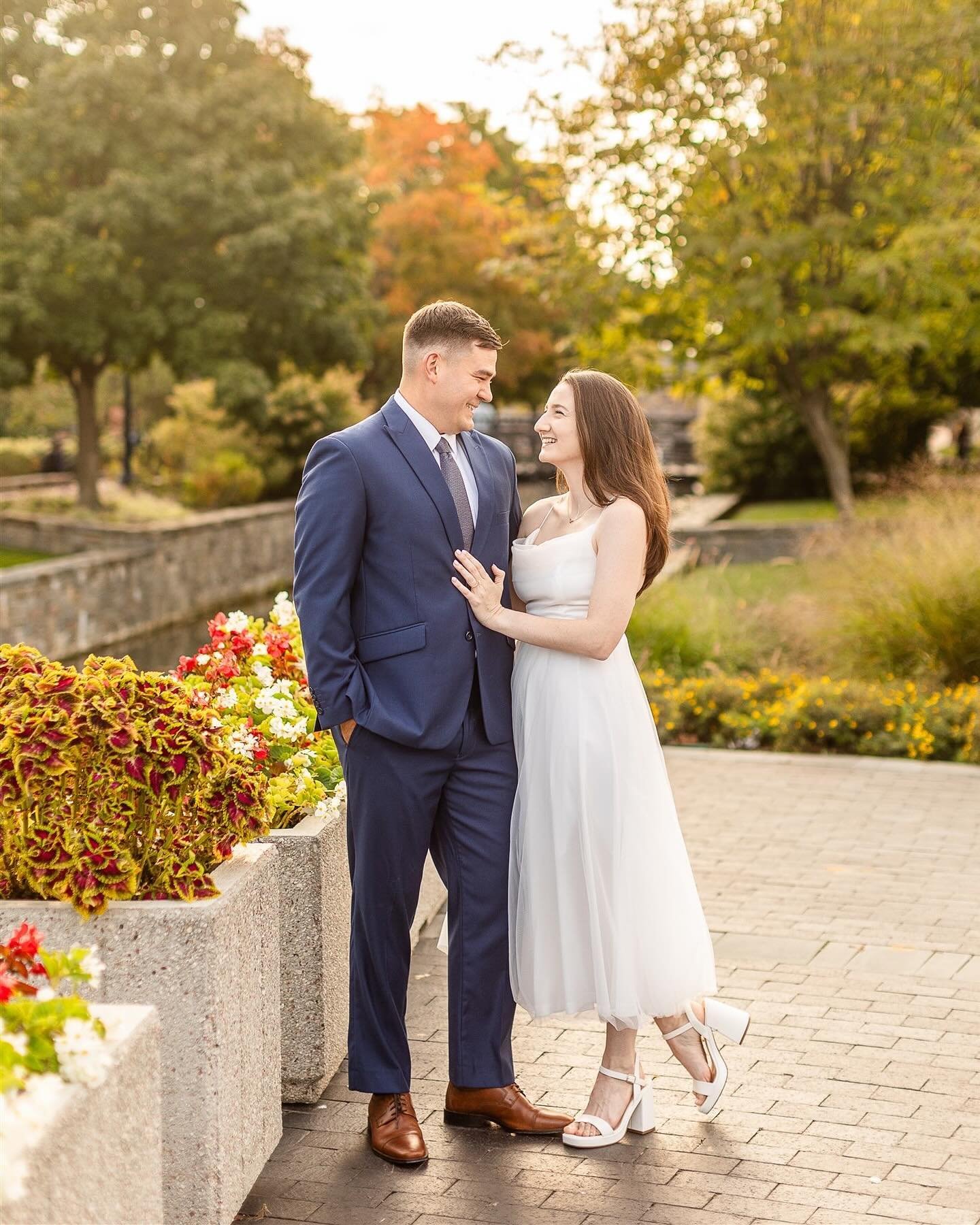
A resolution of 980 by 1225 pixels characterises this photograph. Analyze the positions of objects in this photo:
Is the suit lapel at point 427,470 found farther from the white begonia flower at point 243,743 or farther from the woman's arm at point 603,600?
the white begonia flower at point 243,743

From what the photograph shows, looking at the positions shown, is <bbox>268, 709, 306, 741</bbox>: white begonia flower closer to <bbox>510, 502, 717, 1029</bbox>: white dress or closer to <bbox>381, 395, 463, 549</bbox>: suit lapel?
<bbox>510, 502, 717, 1029</bbox>: white dress

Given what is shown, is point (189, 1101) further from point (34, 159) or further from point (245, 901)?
point (34, 159)

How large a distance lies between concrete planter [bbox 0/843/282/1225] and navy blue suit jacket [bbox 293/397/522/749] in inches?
26.3

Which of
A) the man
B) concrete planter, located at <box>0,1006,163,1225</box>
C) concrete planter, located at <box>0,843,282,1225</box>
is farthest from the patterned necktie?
concrete planter, located at <box>0,1006,163,1225</box>

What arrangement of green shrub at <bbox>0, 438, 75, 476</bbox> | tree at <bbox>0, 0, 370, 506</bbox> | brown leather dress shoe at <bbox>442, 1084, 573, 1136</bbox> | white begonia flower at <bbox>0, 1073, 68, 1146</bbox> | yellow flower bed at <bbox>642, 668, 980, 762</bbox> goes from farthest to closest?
green shrub at <bbox>0, 438, 75, 476</bbox>, tree at <bbox>0, 0, 370, 506</bbox>, yellow flower bed at <bbox>642, 668, 980, 762</bbox>, brown leather dress shoe at <bbox>442, 1084, 573, 1136</bbox>, white begonia flower at <bbox>0, 1073, 68, 1146</bbox>

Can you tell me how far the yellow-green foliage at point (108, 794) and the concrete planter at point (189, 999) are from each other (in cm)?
7

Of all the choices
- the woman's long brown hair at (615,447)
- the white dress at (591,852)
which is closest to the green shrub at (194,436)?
the woman's long brown hair at (615,447)

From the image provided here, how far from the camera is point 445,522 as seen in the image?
4055mm

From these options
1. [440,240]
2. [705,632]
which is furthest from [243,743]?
[440,240]

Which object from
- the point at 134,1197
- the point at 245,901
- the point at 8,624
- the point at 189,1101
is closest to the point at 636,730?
the point at 245,901

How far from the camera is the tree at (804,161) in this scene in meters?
18.3

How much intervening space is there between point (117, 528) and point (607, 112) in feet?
30.9

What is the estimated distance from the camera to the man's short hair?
4039 millimetres

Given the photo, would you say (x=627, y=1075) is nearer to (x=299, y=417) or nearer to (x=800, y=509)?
(x=800, y=509)
